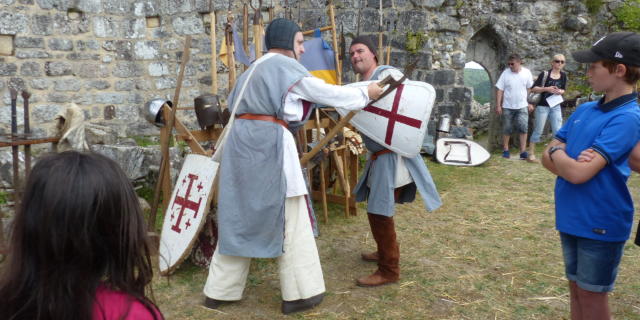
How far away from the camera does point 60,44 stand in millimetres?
5809

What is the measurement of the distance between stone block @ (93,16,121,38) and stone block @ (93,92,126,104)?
68cm

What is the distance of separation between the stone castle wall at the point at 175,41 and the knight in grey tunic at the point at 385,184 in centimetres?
276

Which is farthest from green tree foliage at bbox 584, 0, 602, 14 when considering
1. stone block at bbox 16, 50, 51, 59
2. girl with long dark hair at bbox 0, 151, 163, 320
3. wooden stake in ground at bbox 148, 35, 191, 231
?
girl with long dark hair at bbox 0, 151, 163, 320

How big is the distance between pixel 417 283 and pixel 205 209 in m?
1.43

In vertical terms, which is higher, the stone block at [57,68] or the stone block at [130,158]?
the stone block at [57,68]

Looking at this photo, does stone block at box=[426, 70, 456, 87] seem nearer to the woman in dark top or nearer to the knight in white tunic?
the woman in dark top

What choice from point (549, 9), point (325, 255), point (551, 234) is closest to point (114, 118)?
point (325, 255)

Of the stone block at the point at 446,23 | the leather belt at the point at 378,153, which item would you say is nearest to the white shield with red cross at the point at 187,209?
the leather belt at the point at 378,153

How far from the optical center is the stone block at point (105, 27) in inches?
238

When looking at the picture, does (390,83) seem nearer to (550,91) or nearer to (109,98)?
(109,98)

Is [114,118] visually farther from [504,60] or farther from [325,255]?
[504,60]

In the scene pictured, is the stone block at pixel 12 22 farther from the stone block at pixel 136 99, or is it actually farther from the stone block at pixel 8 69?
the stone block at pixel 136 99

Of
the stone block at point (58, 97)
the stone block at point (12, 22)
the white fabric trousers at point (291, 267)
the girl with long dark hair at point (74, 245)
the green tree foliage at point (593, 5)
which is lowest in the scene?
the white fabric trousers at point (291, 267)

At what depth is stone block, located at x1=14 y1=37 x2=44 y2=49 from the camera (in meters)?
5.51
